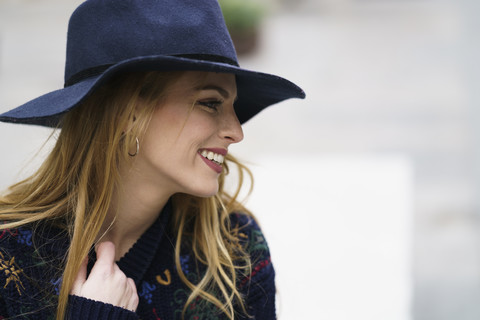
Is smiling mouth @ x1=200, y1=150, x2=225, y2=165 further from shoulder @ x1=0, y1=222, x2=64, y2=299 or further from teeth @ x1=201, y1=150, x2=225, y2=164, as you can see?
shoulder @ x1=0, y1=222, x2=64, y2=299

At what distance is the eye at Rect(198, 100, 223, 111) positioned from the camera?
153 centimetres

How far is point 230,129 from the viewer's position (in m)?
1.56

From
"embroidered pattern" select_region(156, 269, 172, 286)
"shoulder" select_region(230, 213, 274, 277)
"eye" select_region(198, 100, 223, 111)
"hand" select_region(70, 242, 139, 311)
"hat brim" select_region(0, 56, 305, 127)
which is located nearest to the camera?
"hat brim" select_region(0, 56, 305, 127)

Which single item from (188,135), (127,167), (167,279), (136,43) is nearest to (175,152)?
(188,135)

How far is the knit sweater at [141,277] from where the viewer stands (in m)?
1.44

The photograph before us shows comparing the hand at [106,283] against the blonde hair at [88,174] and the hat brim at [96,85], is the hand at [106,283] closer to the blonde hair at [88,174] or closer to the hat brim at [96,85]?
the blonde hair at [88,174]

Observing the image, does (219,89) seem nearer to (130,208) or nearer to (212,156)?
(212,156)

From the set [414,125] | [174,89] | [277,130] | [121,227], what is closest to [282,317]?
[121,227]

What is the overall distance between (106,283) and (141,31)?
583 millimetres

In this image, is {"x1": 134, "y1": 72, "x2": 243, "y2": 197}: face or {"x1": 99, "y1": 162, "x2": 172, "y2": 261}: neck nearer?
{"x1": 134, "y1": 72, "x2": 243, "y2": 197}: face

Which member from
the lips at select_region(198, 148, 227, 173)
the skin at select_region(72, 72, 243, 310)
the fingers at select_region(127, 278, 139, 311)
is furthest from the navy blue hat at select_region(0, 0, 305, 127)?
the fingers at select_region(127, 278, 139, 311)

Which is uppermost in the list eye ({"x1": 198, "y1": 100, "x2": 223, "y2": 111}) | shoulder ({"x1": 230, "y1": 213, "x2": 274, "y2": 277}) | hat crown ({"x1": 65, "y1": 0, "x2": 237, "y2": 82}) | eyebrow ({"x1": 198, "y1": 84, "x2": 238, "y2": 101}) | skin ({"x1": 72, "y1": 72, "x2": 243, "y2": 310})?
hat crown ({"x1": 65, "y1": 0, "x2": 237, "y2": 82})

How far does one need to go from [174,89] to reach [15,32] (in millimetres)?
5878

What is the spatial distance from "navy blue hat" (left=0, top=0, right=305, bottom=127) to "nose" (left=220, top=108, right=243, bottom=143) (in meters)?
0.15
